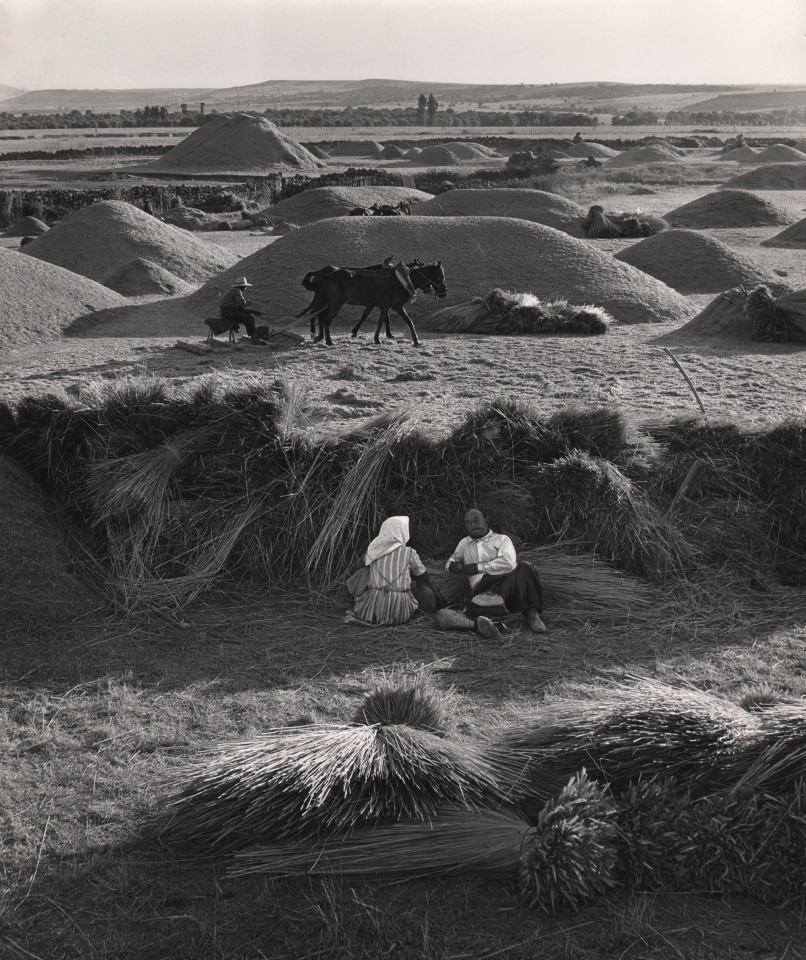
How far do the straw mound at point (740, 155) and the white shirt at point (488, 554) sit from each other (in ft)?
170

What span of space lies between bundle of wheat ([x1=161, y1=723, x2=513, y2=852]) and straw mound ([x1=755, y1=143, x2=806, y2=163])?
158 ft

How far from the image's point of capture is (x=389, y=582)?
627cm

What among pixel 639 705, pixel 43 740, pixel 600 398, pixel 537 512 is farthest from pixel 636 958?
pixel 600 398

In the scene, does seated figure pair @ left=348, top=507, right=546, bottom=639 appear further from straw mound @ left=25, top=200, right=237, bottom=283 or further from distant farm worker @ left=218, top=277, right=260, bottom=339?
straw mound @ left=25, top=200, right=237, bottom=283

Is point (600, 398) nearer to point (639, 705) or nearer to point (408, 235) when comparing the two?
point (639, 705)

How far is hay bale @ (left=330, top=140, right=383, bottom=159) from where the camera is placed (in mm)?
61503

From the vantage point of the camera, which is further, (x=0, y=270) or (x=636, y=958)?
(x=0, y=270)

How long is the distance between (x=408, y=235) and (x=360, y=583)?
10.2 m

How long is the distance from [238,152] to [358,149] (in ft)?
52.7

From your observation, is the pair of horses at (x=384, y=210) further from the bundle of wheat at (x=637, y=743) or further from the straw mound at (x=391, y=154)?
the straw mound at (x=391, y=154)

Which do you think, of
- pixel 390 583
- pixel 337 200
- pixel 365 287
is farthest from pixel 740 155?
pixel 390 583

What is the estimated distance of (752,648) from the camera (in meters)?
5.95

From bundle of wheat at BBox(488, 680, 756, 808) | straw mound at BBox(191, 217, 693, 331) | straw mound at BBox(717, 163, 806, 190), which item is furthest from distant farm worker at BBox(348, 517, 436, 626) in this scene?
straw mound at BBox(717, 163, 806, 190)

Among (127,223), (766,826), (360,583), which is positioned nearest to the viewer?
(766,826)
